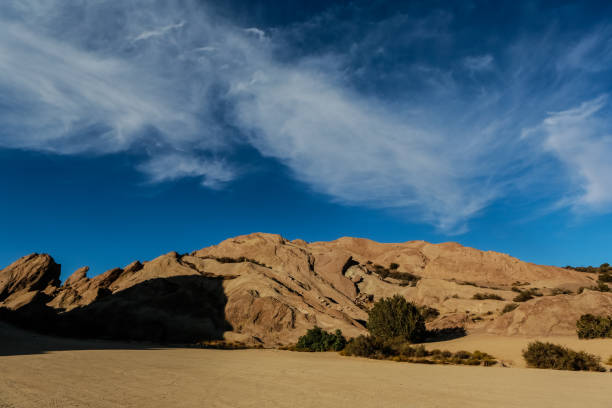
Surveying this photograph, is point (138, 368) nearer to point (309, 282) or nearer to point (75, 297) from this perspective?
point (309, 282)

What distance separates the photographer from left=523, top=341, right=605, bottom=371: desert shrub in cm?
1475

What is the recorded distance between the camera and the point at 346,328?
3119 centimetres

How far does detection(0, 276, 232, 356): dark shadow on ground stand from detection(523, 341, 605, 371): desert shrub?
2405 centimetres

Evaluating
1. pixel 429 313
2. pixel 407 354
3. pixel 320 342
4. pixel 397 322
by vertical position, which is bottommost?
pixel 407 354

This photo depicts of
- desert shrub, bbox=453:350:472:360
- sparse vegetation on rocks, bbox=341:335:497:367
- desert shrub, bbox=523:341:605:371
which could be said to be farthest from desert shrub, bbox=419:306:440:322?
desert shrub, bbox=523:341:605:371

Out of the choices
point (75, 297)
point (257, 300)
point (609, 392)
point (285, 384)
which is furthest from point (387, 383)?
point (75, 297)

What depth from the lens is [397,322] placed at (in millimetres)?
25688

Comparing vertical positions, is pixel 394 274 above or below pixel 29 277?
above

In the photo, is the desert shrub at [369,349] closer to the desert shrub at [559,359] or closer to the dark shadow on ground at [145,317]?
the desert shrub at [559,359]

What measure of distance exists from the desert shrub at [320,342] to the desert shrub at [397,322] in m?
2.72

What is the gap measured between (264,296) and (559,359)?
82.7ft

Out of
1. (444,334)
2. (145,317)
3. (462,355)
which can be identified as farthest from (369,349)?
(145,317)

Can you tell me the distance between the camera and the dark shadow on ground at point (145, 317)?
97.5 ft

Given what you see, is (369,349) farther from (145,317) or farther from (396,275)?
(396,275)
